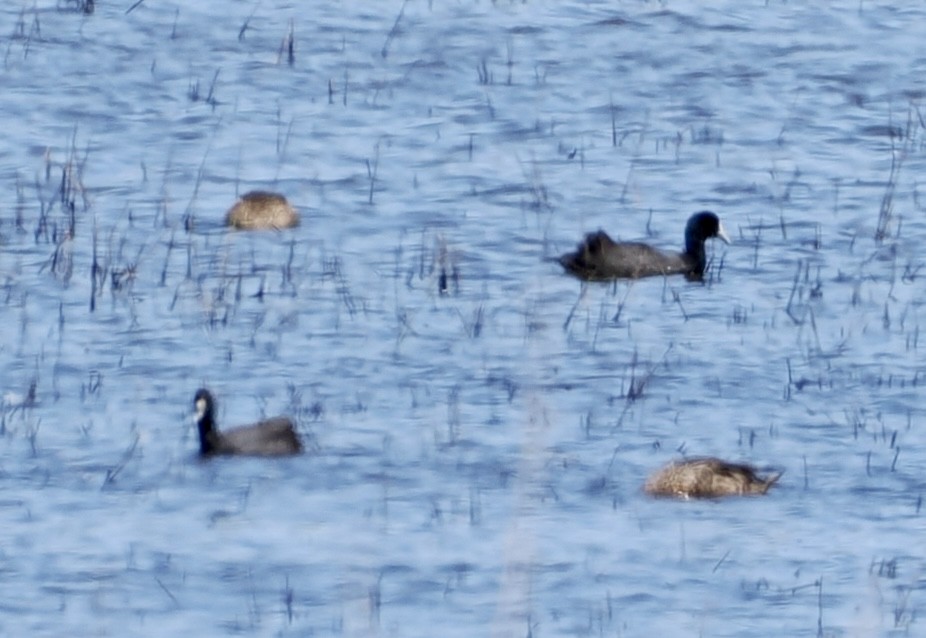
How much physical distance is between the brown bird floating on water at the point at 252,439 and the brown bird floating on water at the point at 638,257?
11.5 feet

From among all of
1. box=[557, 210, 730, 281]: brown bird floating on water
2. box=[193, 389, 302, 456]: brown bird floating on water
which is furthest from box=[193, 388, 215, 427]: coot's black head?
box=[557, 210, 730, 281]: brown bird floating on water

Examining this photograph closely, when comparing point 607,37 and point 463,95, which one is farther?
point 607,37

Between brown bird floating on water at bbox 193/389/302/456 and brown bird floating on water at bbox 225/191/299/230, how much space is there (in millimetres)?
4406

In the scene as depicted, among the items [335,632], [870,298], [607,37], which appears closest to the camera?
[335,632]

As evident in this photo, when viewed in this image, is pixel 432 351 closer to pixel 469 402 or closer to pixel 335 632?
pixel 469 402

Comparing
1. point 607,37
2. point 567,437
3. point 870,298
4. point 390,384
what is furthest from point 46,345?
point 607,37

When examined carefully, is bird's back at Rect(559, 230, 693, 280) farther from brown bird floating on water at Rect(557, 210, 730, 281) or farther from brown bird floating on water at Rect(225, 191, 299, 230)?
brown bird floating on water at Rect(225, 191, 299, 230)

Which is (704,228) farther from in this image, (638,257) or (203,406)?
(203,406)

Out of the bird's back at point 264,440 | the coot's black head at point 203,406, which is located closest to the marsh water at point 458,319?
the bird's back at point 264,440

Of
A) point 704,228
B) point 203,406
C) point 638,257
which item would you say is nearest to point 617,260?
point 638,257

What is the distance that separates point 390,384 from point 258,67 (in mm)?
8964

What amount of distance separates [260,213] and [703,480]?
→ 571 cm

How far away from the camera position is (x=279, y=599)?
999 centimetres

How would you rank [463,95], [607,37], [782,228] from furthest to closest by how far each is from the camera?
1. [607,37]
2. [463,95]
3. [782,228]
